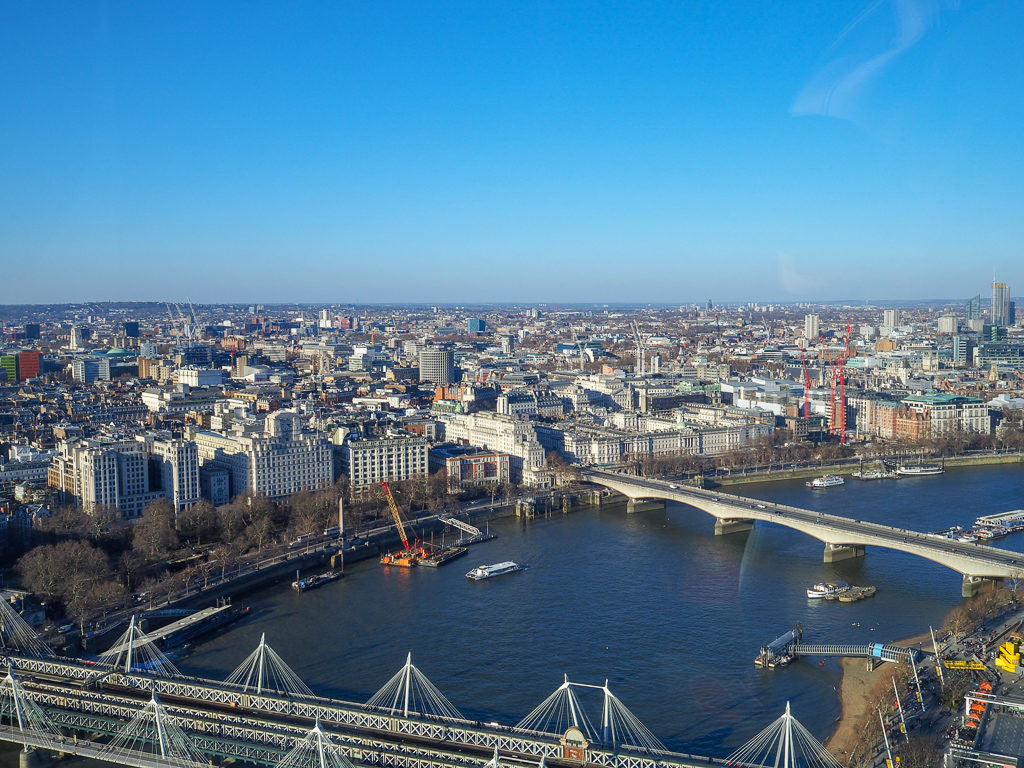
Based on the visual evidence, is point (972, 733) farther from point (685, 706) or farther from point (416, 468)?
point (416, 468)

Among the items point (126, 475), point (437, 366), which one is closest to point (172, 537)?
point (126, 475)

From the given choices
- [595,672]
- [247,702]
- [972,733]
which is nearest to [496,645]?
[595,672]

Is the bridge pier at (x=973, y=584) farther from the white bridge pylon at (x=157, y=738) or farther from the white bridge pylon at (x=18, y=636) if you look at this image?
the white bridge pylon at (x=18, y=636)

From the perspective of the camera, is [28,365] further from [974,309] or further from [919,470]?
[974,309]

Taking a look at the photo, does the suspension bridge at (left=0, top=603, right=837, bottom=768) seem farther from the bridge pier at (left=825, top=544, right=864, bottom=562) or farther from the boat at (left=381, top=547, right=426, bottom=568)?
the bridge pier at (left=825, top=544, right=864, bottom=562)

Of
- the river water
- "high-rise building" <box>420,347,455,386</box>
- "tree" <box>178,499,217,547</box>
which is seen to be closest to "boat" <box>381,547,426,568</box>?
the river water

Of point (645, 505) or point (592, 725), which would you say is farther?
point (645, 505)
